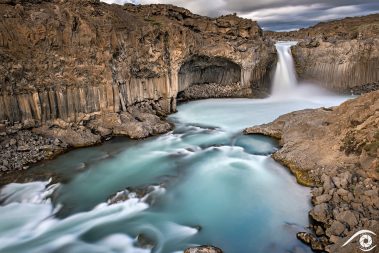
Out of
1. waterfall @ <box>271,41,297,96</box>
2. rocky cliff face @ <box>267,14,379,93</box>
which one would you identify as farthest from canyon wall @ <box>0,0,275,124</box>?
rocky cliff face @ <box>267,14,379,93</box>

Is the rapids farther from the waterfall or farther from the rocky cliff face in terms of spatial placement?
the rocky cliff face

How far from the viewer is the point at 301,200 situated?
36.3 ft

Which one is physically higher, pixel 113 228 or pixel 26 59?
pixel 26 59

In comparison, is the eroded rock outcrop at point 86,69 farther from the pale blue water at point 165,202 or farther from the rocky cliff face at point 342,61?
the rocky cliff face at point 342,61

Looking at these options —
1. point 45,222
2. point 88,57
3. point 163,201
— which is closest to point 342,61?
point 88,57

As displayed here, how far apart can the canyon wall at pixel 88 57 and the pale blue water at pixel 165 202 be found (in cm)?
300

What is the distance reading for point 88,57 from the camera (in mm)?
17172

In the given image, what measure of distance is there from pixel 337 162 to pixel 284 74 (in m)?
18.4

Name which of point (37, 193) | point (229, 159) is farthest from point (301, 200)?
point (37, 193)

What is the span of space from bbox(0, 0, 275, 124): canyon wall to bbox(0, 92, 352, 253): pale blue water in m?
3.00

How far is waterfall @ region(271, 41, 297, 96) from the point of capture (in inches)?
1140

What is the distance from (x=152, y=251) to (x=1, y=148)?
9.01 m

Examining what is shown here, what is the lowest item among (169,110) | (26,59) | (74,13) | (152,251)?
(152,251)

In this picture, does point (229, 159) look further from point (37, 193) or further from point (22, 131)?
point (22, 131)
